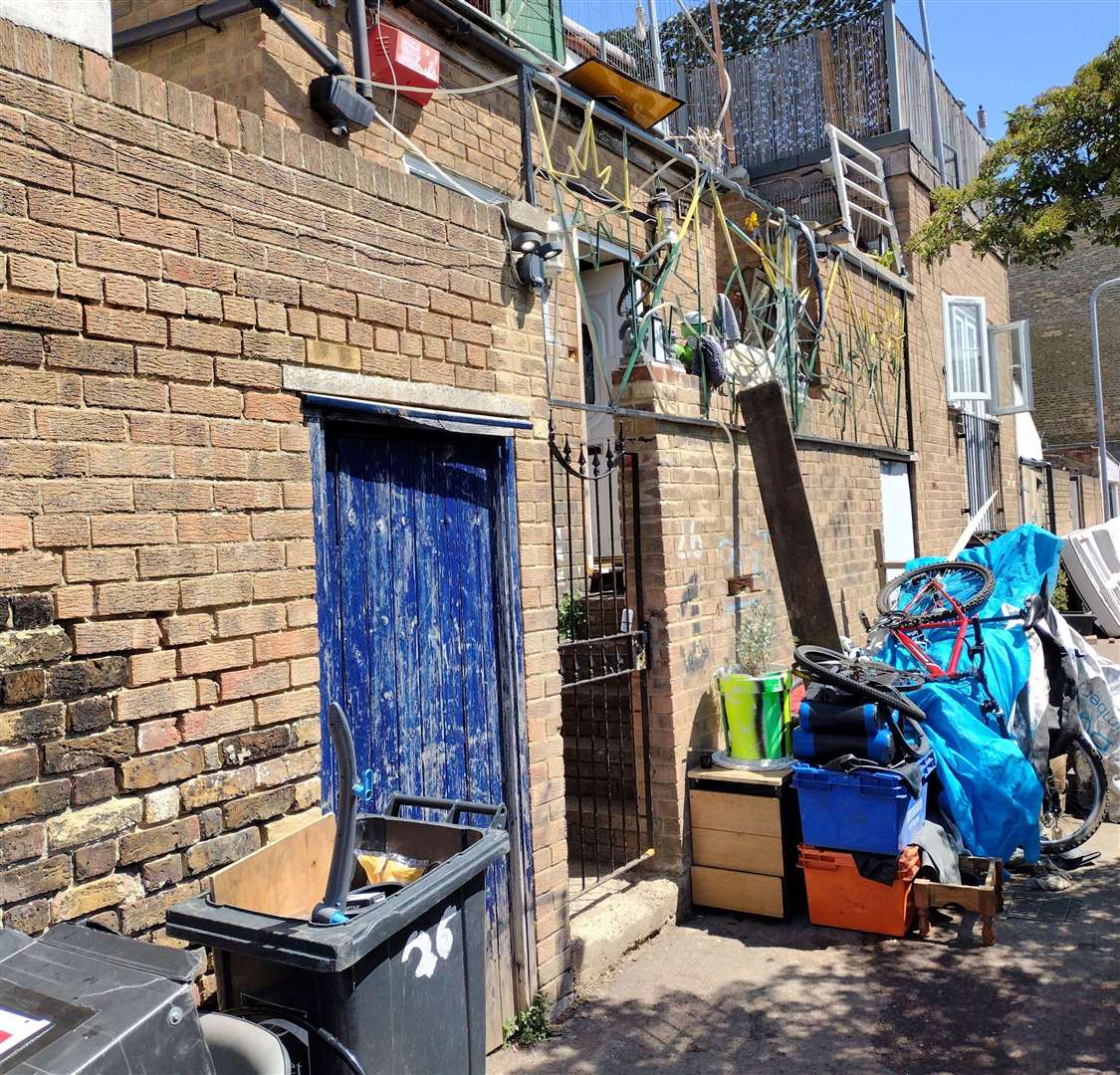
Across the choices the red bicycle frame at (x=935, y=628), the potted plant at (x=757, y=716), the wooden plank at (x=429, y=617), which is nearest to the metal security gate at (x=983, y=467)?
the red bicycle frame at (x=935, y=628)

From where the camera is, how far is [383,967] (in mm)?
2418

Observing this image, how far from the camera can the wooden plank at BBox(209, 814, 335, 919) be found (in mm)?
2570

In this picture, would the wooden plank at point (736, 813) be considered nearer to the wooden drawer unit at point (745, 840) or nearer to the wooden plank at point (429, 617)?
the wooden drawer unit at point (745, 840)

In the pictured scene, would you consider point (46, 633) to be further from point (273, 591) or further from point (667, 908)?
point (667, 908)

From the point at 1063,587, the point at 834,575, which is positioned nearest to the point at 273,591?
the point at 834,575

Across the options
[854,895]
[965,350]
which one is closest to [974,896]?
[854,895]

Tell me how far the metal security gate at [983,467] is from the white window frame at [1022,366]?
0.25 meters

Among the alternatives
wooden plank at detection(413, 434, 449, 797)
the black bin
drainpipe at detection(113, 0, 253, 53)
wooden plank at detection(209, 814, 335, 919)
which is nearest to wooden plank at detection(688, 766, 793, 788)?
wooden plank at detection(413, 434, 449, 797)

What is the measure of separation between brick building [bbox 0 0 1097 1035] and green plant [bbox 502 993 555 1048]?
8 centimetres

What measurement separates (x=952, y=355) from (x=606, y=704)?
7.64 m

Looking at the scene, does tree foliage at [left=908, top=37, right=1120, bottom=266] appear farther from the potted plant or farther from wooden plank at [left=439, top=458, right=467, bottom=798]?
wooden plank at [left=439, top=458, right=467, bottom=798]

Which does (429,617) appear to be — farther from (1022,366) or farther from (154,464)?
(1022,366)

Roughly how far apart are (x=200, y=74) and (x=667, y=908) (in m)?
5.18

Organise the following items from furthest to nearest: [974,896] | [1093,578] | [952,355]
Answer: [952,355]
[1093,578]
[974,896]
